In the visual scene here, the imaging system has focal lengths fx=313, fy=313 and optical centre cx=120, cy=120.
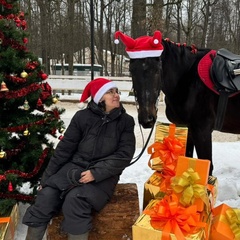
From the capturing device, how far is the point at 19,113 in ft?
9.06

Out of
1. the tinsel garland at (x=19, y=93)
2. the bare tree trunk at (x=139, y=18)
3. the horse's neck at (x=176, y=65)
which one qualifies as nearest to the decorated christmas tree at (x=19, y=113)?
the tinsel garland at (x=19, y=93)

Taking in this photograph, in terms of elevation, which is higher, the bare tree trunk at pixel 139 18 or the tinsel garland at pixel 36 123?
the bare tree trunk at pixel 139 18

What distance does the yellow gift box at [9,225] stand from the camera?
229cm

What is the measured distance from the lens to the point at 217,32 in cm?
1917

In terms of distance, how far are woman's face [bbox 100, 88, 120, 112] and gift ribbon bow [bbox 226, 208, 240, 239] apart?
114 centimetres

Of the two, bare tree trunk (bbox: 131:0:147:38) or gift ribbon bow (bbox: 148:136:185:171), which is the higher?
bare tree trunk (bbox: 131:0:147:38)

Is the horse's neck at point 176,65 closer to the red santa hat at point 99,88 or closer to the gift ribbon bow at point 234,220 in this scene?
the red santa hat at point 99,88

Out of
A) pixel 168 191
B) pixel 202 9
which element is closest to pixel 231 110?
pixel 168 191

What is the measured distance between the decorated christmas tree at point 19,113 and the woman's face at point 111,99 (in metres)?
0.61

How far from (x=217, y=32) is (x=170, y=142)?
18.2 m

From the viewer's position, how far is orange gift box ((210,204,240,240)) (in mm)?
2158

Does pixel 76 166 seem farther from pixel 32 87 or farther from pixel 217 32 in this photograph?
pixel 217 32

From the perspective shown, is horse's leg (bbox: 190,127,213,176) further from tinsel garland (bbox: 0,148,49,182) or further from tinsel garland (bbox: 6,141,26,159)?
tinsel garland (bbox: 6,141,26,159)

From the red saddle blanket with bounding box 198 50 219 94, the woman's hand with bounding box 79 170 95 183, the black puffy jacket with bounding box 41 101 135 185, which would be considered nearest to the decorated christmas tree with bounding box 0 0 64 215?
the black puffy jacket with bounding box 41 101 135 185
